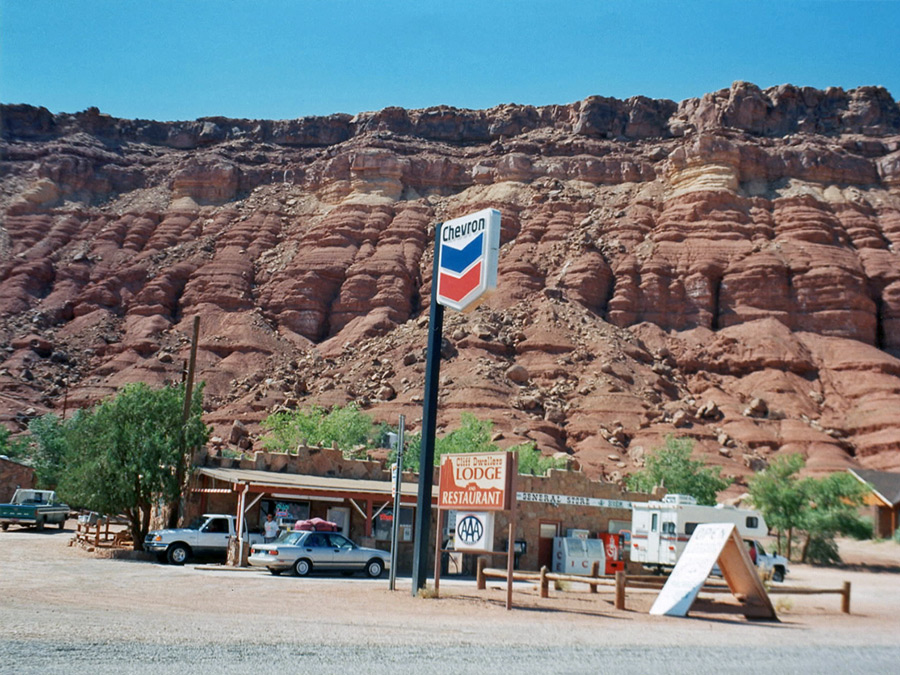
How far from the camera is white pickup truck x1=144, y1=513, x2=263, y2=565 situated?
2791cm

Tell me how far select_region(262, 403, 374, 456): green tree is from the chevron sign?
37561 millimetres

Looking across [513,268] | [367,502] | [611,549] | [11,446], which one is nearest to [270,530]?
[367,502]

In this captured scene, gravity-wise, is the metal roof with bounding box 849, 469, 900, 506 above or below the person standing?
above

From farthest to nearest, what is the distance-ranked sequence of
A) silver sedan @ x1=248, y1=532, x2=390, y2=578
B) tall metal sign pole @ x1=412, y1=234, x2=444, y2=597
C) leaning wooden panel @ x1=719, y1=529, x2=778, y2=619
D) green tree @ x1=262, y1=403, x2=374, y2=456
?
green tree @ x1=262, y1=403, x2=374, y2=456
silver sedan @ x1=248, y1=532, x2=390, y2=578
tall metal sign pole @ x1=412, y1=234, x2=444, y2=597
leaning wooden panel @ x1=719, y1=529, x2=778, y2=619

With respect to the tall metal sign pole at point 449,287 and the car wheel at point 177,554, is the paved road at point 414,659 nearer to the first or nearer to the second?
the tall metal sign pole at point 449,287

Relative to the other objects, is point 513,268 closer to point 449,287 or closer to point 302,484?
point 302,484

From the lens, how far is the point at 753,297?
84750 mm

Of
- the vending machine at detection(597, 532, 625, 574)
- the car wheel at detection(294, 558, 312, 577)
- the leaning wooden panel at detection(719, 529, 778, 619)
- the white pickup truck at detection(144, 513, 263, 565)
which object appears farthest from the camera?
the vending machine at detection(597, 532, 625, 574)

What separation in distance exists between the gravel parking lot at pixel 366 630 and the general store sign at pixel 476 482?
2.05 m

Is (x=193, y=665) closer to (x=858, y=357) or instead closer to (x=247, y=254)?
(x=858, y=357)

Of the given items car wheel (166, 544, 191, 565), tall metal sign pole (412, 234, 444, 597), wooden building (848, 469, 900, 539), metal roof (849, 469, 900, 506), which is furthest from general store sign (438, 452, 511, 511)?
metal roof (849, 469, 900, 506)

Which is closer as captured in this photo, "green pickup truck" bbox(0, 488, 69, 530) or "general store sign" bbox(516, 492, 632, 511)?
"general store sign" bbox(516, 492, 632, 511)

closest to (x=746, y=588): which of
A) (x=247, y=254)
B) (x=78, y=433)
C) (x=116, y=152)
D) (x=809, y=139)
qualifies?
(x=78, y=433)

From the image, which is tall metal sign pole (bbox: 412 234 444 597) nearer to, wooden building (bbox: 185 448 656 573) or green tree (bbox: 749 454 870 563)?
wooden building (bbox: 185 448 656 573)
